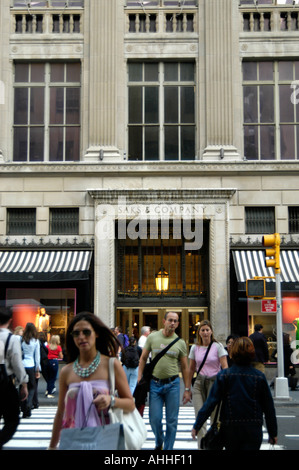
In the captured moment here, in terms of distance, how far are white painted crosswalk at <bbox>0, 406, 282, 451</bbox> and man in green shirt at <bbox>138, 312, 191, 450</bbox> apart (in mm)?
1157

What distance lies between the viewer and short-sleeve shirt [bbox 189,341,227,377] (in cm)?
981

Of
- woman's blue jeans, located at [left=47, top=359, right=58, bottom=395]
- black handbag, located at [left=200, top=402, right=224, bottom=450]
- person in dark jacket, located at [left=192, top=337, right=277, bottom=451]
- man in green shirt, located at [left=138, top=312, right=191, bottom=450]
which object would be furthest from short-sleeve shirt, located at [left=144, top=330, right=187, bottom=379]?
woman's blue jeans, located at [left=47, top=359, right=58, bottom=395]

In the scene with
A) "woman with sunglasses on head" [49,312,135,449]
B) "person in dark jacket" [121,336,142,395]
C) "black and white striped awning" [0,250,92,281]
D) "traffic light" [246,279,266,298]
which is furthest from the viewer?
"black and white striped awning" [0,250,92,281]

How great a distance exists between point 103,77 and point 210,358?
17.5 metres

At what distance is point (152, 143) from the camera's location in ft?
84.1

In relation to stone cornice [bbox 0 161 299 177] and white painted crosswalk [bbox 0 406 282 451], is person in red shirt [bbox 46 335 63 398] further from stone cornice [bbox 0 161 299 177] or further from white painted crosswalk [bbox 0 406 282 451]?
stone cornice [bbox 0 161 299 177]

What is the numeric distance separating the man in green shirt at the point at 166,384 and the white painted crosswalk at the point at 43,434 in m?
1.16

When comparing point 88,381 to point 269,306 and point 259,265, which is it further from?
point 259,265

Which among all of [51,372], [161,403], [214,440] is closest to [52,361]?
[51,372]

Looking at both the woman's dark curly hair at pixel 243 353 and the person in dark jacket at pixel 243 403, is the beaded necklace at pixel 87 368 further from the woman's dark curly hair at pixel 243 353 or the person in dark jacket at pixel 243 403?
the woman's dark curly hair at pixel 243 353

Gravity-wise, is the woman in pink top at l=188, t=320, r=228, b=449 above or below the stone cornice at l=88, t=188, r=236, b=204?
below
